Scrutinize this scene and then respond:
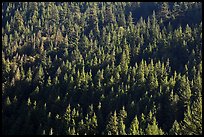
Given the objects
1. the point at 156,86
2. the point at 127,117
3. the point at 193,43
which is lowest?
the point at 127,117

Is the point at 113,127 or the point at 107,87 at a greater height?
the point at 107,87

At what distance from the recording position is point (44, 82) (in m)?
158

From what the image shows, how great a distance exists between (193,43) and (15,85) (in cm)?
9051

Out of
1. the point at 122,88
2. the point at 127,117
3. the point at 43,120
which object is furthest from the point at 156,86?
the point at 43,120

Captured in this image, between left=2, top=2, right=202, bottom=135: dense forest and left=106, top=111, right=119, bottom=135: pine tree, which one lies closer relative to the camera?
left=106, top=111, right=119, bottom=135: pine tree

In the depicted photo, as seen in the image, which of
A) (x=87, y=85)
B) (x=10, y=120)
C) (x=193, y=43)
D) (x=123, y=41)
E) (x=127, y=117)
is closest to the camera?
(x=127, y=117)

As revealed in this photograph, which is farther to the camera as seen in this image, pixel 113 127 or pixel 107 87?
pixel 107 87

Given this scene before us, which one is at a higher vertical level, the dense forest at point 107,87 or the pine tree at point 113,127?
the dense forest at point 107,87

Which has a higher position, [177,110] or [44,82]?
[44,82]

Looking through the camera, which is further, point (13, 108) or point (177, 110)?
point (13, 108)

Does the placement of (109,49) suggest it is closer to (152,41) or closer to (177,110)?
(152,41)

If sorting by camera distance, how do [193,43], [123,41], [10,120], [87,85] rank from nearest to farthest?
[10,120] < [87,85] < [193,43] < [123,41]

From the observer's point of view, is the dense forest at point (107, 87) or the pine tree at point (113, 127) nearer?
the pine tree at point (113, 127)

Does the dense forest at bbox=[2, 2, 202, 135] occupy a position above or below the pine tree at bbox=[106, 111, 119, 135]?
above
